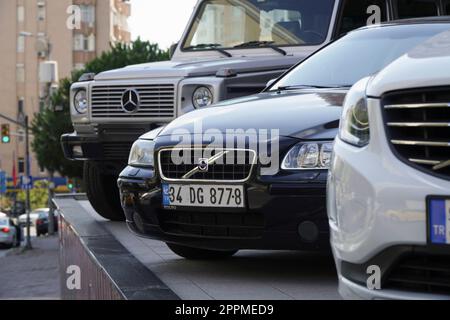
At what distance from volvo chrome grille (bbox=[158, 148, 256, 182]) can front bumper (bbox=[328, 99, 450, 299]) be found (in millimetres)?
1412

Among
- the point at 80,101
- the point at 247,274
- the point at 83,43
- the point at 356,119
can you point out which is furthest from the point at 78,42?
the point at 356,119

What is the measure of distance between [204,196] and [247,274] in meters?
0.53

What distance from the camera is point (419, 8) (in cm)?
915

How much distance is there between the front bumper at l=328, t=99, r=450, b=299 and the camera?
3.55m

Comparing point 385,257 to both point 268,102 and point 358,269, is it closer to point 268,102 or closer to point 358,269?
point 358,269

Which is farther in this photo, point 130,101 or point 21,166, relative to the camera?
point 21,166

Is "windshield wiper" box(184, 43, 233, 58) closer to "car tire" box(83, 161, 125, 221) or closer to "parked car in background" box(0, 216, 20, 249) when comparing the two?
"car tire" box(83, 161, 125, 221)

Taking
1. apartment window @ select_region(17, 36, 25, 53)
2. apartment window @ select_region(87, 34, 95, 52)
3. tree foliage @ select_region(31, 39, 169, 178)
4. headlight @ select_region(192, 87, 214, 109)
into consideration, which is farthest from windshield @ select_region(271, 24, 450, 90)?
apartment window @ select_region(17, 36, 25, 53)

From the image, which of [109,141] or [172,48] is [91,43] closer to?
[172,48]

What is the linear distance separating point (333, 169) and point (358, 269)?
1.31ft

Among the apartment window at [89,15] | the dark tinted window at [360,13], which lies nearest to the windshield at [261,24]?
the dark tinted window at [360,13]

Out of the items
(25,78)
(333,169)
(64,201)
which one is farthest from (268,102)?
(25,78)

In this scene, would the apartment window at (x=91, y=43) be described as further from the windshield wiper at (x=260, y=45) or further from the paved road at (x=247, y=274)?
the paved road at (x=247, y=274)

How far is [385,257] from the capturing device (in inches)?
145
